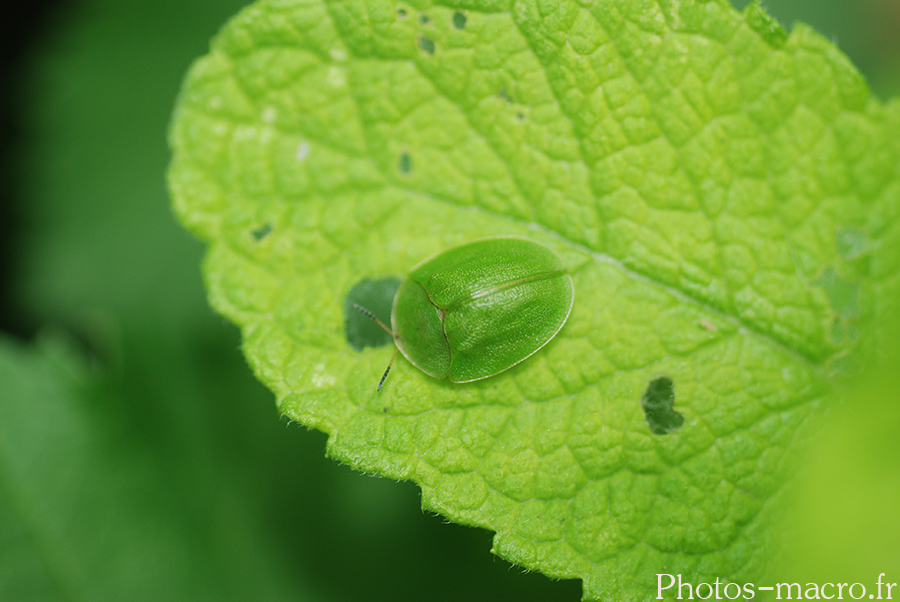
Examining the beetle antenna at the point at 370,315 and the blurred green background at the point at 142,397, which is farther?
the blurred green background at the point at 142,397

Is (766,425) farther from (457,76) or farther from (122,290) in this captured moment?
(122,290)

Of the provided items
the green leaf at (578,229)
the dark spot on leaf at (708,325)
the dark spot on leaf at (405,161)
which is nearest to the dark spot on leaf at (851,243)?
the green leaf at (578,229)

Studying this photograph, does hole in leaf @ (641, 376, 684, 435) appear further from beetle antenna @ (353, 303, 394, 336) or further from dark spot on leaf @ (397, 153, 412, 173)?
dark spot on leaf @ (397, 153, 412, 173)

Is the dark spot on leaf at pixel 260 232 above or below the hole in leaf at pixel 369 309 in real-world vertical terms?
above

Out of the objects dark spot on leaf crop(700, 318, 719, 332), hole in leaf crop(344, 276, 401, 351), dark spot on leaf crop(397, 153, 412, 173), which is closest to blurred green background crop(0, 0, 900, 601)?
hole in leaf crop(344, 276, 401, 351)

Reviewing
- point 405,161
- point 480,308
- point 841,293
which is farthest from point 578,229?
point 841,293

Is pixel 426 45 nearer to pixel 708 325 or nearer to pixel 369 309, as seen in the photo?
pixel 369 309

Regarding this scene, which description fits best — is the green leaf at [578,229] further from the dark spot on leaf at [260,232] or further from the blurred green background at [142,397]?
the blurred green background at [142,397]
